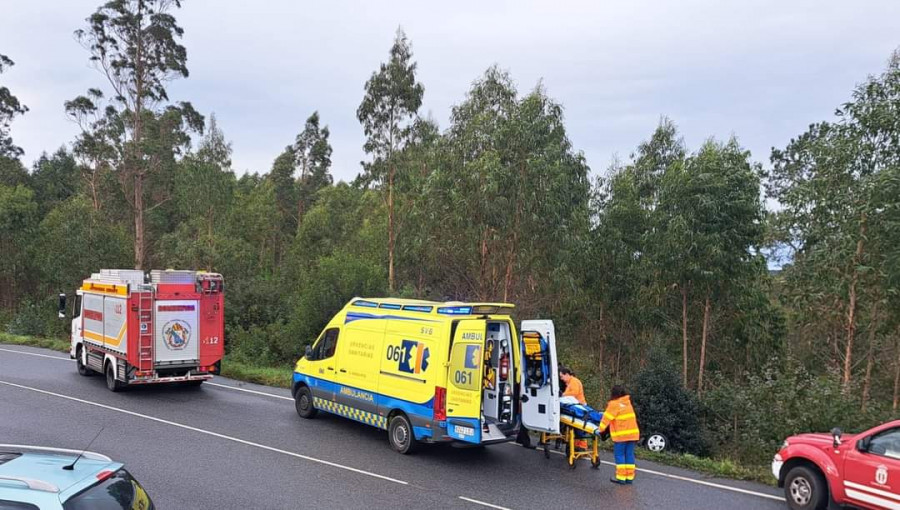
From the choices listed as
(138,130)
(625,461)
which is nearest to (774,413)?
(625,461)

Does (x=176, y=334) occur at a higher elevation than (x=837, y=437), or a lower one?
higher

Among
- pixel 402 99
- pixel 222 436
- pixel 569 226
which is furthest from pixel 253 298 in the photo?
pixel 222 436

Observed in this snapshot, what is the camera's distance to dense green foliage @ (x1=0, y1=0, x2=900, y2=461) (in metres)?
16.4

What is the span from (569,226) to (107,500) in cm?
1970

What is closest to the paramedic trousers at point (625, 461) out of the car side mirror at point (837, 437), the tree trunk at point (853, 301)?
the car side mirror at point (837, 437)

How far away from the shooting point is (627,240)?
2317 cm

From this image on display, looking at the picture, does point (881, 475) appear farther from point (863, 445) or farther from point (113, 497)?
point (113, 497)

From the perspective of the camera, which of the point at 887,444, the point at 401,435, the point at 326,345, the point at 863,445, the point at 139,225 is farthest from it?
the point at 139,225

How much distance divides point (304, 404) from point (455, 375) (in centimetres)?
464

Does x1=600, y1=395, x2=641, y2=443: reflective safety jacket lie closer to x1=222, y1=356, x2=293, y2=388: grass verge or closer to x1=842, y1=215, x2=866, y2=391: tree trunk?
x1=222, y1=356, x2=293, y2=388: grass verge

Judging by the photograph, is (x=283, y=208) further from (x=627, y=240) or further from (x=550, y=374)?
(x=550, y=374)

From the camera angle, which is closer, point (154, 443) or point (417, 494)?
point (417, 494)

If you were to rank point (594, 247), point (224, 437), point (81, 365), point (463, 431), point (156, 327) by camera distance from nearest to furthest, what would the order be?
point (463, 431) → point (224, 437) → point (156, 327) → point (81, 365) → point (594, 247)

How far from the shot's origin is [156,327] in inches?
581
